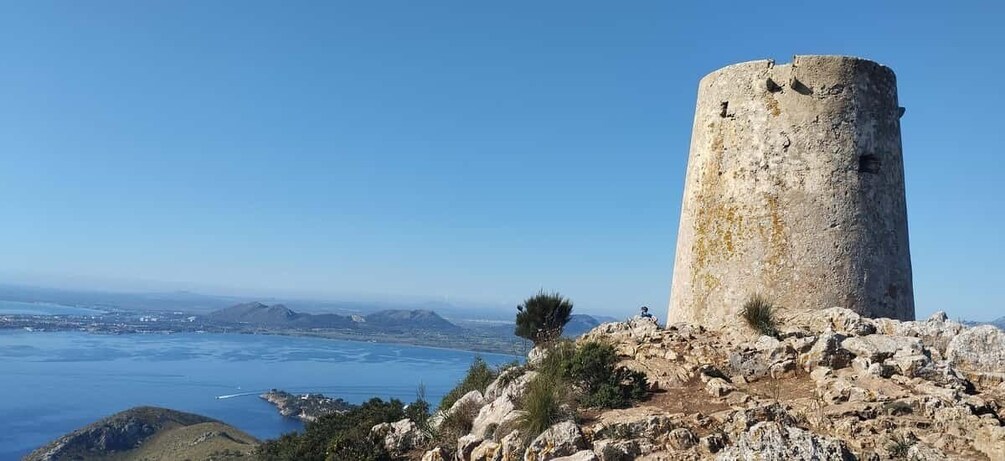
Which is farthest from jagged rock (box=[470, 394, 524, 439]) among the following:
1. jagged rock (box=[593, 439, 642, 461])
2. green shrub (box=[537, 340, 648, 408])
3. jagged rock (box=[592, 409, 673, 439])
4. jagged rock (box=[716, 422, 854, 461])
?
jagged rock (box=[716, 422, 854, 461])

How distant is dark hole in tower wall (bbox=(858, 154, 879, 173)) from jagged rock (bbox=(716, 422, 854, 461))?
4507 millimetres

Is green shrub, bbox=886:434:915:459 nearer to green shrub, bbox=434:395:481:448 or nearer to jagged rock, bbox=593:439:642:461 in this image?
jagged rock, bbox=593:439:642:461

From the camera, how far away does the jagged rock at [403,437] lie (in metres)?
7.32

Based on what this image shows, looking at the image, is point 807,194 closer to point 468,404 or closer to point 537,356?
point 537,356

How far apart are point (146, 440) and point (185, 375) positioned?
55715 millimetres

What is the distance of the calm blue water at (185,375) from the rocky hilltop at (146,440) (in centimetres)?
837

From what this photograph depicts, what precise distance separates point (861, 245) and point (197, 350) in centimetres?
16094

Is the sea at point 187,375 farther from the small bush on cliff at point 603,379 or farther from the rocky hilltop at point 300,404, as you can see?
the small bush on cliff at point 603,379

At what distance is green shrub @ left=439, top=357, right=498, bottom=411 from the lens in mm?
8686

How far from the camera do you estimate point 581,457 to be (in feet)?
17.1

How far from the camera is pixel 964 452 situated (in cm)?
457

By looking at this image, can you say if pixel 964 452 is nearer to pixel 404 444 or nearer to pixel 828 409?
pixel 828 409

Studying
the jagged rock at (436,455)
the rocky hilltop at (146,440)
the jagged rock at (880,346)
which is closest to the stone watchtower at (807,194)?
the jagged rock at (880,346)

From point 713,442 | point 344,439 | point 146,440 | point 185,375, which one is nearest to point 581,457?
point 713,442
